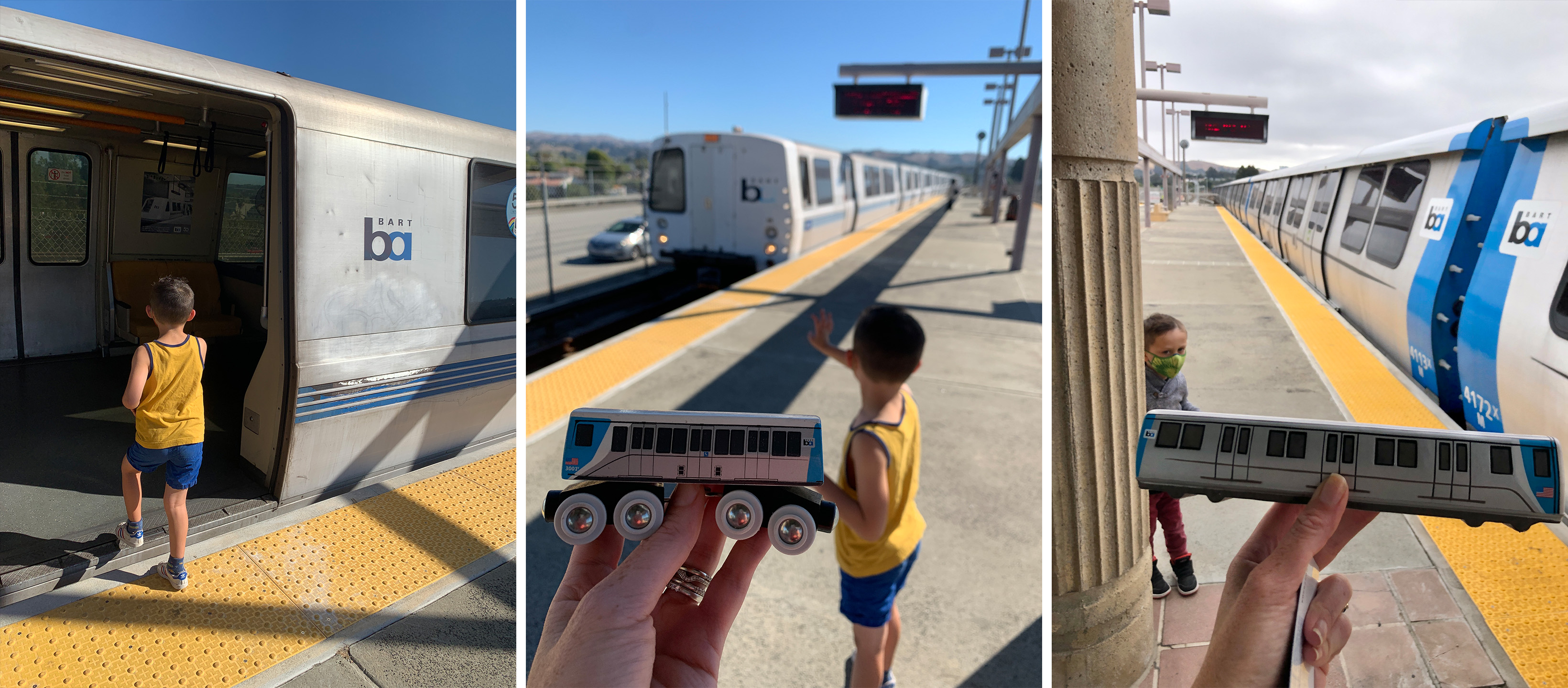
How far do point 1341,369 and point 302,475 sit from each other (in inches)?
184

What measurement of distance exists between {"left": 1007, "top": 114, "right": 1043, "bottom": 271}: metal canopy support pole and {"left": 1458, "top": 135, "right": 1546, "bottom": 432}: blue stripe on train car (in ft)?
26.2

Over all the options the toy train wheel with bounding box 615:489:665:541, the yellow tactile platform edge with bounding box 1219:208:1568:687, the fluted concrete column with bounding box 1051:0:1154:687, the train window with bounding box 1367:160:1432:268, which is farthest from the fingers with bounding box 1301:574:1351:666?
the train window with bounding box 1367:160:1432:268

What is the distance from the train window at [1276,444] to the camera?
54.4 inches

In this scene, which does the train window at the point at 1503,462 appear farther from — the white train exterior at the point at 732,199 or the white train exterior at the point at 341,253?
the white train exterior at the point at 732,199

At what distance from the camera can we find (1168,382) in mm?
2123

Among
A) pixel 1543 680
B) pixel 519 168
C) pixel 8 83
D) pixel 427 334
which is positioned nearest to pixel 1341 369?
pixel 1543 680

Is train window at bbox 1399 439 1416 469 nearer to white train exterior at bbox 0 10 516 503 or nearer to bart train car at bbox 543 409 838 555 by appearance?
bart train car at bbox 543 409 838 555

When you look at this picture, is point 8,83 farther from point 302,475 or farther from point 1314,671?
point 1314,671

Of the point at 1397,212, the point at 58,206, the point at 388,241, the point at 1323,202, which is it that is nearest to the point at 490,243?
the point at 388,241

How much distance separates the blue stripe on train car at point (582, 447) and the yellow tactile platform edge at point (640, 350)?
75.1 inches

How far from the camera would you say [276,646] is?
8.28ft

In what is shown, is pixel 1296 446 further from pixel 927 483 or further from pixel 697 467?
pixel 927 483

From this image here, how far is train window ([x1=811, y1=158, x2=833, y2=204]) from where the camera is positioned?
42.3 ft

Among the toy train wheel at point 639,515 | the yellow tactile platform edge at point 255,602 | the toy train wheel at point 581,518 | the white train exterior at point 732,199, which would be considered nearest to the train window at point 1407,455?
the toy train wheel at point 639,515
